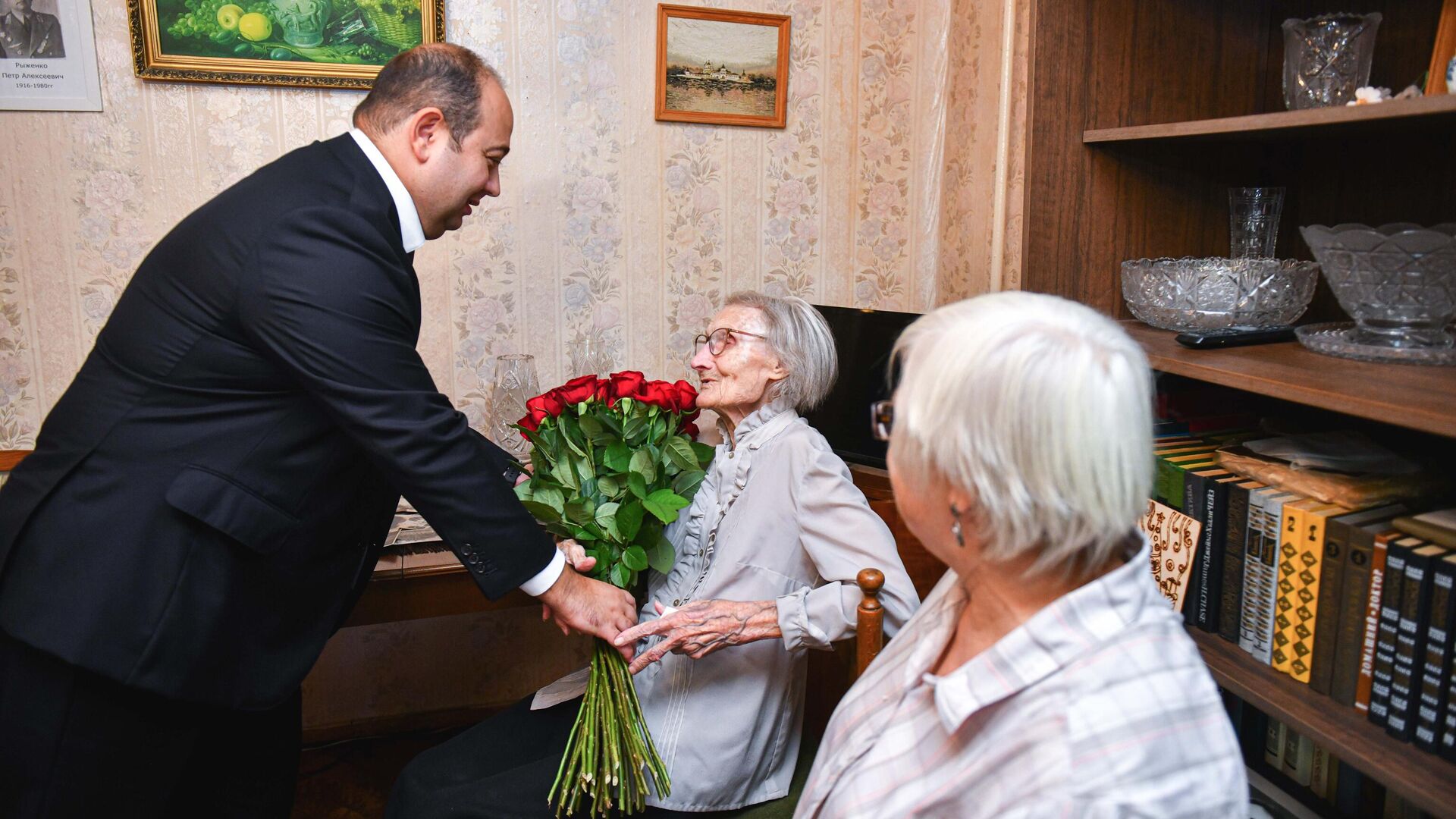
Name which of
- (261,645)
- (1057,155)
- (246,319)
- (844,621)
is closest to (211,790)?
(261,645)

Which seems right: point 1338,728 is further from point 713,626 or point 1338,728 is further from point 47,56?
point 47,56

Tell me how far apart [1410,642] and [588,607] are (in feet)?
3.74

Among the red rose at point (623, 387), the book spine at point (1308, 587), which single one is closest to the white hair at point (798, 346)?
the red rose at point (623, 387)

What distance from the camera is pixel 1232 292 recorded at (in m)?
1.51

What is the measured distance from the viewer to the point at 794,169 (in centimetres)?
268

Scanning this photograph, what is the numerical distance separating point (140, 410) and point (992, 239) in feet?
6.39

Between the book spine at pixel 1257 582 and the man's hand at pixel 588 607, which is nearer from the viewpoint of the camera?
the book spine at pixel 1257 582

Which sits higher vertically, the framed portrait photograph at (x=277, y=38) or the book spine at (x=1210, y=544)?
the framed portrait photograph at (x=277, y=38)

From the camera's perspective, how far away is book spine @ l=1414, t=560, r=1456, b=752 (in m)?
1.02

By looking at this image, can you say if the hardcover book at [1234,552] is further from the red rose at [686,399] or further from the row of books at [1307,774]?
the red rose at [686,399]

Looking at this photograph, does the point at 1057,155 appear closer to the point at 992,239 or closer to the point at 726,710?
the point at 992,239

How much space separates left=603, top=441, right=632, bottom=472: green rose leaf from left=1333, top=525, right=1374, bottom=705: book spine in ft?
3.47

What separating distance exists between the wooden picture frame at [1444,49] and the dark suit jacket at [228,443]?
141 cm

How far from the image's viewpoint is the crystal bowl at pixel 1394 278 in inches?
47.7
